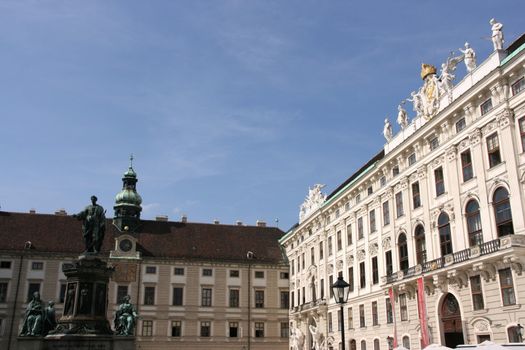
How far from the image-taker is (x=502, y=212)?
1084 inches

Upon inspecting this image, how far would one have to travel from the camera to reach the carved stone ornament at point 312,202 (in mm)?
53853

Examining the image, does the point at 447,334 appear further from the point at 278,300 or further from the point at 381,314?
the point at 278,300

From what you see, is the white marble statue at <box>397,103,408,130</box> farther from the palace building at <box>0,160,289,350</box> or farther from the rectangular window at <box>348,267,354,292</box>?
the palace building at <box>0,160,289,350</box>

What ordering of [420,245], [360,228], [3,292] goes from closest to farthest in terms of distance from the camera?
[420,245]
[360,228]
[3,292]

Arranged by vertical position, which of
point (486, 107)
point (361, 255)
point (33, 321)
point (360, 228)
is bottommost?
point (33, 321)

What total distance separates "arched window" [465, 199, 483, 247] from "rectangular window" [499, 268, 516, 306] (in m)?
2.44

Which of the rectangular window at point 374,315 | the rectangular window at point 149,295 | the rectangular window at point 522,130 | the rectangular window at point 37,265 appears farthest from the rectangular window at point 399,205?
the rectangular window at point 37,265

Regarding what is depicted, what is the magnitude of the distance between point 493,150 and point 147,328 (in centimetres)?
4300

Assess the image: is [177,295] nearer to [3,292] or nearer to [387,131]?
[3,292]

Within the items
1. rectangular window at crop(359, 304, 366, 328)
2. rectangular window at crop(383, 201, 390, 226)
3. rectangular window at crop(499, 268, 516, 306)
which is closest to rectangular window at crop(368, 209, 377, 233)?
rectangular window at crop(383, 201, 390, 226)

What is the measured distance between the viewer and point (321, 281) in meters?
50.9

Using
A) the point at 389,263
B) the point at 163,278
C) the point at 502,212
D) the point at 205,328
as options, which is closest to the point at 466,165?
the point at 502,212

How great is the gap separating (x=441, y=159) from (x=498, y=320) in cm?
1009

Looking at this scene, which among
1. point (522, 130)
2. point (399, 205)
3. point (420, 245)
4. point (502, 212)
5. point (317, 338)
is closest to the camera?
point (522, 130)
